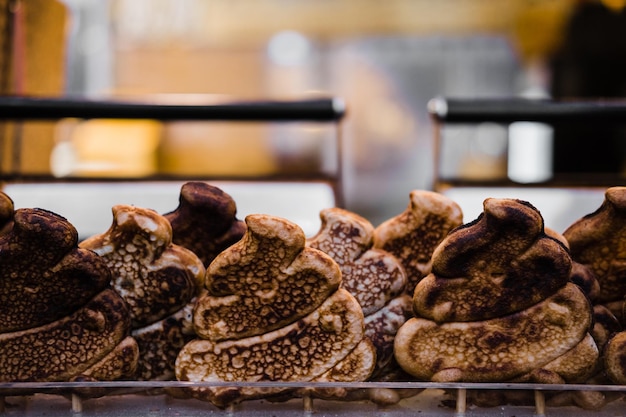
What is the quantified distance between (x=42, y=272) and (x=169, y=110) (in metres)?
0.67

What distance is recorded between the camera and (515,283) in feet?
2.36

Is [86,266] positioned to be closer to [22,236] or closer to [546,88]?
[22,236]

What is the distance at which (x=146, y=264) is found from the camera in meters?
0.74

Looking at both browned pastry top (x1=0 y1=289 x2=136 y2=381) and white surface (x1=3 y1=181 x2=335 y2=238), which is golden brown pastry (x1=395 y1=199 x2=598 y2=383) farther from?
white surface (x1=3 y1=181 x2=335 y2=238)

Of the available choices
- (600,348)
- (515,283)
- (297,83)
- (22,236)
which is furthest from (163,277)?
(297,83)

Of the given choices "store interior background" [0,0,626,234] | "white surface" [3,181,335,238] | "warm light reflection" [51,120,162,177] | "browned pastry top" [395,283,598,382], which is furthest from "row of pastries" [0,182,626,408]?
"store interior background" [0,0,626,234]

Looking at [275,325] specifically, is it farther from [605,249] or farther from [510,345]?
[605,249]

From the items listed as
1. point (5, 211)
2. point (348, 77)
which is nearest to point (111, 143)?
point (348, 77)

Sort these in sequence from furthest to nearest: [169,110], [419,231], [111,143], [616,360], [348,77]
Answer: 1. [348,77]
2. [111,143]
3. [169,110]
4. [419,231]
5. [616,360]

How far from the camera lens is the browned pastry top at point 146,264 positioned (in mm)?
736

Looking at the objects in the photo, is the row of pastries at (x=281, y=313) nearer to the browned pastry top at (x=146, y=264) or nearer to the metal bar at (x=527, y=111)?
the browned pastry top at (x=146, y=264)

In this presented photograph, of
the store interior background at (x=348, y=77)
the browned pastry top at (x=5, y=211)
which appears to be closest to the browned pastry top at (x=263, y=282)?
the browned pastry top at (x=5, y=211)

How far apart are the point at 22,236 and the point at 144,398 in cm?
21

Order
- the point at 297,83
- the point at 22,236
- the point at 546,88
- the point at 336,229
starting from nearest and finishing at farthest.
A: 1. the point at 22,236
2. the point at 336,229
3. the point at 546,88
4. the point at 297,83
